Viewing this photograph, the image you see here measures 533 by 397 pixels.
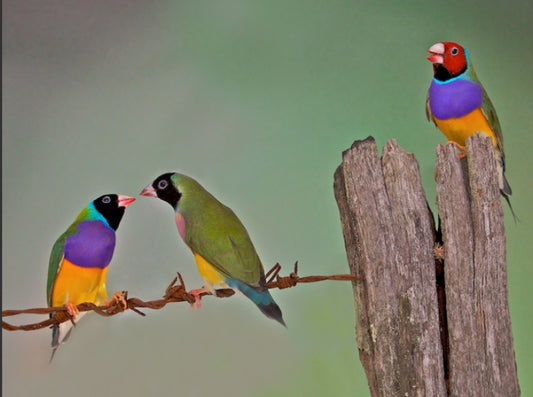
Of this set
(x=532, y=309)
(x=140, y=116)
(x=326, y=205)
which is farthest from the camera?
(x=532, y=309)

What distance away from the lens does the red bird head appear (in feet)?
5.12

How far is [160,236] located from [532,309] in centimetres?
140

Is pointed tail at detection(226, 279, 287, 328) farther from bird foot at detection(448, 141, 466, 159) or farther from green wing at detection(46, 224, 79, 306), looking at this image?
bird foot at detection(448, 141, 466, 159)

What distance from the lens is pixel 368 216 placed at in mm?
1352

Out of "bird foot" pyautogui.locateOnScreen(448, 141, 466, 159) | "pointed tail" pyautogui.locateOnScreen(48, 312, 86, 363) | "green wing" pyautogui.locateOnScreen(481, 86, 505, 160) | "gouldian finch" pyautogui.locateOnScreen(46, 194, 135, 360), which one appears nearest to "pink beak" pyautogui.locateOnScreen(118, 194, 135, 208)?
"gouldian finch" pyautogui.locateOnScreen(46, 194, 135, 360)

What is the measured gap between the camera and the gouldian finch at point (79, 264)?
55.7 inches

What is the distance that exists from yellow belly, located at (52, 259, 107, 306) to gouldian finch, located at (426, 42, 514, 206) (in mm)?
905

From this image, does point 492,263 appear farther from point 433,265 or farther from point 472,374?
point 472,374

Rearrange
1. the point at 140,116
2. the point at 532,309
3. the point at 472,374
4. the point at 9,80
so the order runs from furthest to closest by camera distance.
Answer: the point at 532,309 → the point at 140,116 → the point at 9,80 → the point at 472,374

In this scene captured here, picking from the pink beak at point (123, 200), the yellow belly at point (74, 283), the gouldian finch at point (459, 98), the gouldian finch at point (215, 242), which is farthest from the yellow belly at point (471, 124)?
the yellow belly at point (74, 283)

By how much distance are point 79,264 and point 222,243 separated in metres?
0.32

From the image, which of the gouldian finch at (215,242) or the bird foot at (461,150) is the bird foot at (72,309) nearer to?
the gouldian finch at (215,242)

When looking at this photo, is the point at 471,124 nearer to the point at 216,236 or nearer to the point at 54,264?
the point at 216,236

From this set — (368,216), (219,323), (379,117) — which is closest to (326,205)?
(379,117)
